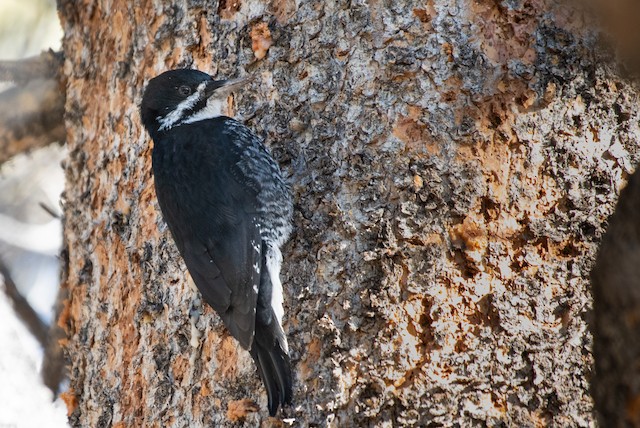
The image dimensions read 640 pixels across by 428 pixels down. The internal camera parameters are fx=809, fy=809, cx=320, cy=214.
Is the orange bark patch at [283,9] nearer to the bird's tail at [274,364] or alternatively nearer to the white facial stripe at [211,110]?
the white facial stripe at [211,110]

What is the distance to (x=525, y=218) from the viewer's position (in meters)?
2.72

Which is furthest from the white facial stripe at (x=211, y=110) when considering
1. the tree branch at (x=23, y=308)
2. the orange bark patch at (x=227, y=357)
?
the tree branch at (x=23, y=308)

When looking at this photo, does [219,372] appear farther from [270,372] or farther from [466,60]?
[466,60]

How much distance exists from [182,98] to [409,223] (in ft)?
4.41

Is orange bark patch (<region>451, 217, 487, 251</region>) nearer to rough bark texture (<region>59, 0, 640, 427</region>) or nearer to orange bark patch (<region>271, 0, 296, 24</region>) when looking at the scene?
rough bark texture (<region>59, 0, 640, 427</region>)

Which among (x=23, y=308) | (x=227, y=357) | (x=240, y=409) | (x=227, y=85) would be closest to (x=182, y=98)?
(x=227, y=85)

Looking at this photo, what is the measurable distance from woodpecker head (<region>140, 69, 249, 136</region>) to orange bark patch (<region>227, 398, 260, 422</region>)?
1.23m

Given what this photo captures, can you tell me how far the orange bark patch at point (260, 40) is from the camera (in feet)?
10.4

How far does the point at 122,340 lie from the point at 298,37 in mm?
1408

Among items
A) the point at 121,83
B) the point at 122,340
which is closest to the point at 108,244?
the point at 122,340

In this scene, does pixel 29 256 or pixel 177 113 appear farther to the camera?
pixel 29 256

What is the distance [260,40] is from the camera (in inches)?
125

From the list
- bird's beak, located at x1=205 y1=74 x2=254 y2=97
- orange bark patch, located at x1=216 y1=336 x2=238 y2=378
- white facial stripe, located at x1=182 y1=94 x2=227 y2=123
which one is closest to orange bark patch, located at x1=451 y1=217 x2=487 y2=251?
orange bark patch, located at x1=216 y1=336 x2=238 y2=378

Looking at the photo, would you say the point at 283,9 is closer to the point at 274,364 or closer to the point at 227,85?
the point at 227,85
